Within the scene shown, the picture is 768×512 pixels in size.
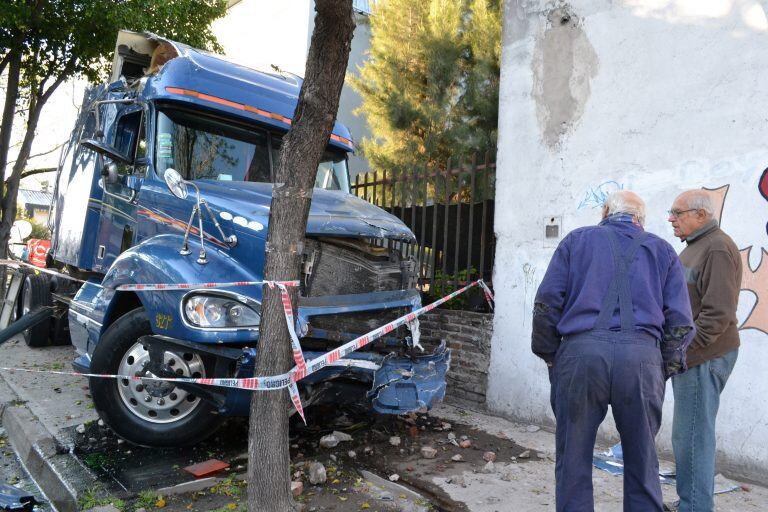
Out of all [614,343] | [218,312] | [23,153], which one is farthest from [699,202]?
[23,153]

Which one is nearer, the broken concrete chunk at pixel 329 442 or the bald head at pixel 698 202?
the bald head at pixel 698 202

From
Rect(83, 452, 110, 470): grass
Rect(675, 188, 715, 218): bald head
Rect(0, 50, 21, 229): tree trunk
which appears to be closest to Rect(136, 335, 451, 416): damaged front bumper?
Rect(83, 452, 110, 470): grass

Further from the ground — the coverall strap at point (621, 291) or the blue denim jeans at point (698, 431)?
the coverall strap at point (621, 291)

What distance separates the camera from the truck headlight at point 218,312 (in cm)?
390

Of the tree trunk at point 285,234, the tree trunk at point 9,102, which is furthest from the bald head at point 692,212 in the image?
the tree trunk at point 9,102

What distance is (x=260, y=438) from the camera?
3193mm

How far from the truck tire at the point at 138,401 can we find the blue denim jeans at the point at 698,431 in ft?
9.79

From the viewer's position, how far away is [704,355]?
3178 mm

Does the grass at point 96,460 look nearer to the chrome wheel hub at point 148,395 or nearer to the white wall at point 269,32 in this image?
the chrome wheel hub at point 148,395

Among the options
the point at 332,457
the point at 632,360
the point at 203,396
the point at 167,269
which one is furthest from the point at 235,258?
the point at 632,360

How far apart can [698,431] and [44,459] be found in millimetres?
4224

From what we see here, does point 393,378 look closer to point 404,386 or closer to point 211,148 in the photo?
point 404,386

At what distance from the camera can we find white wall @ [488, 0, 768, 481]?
436cm

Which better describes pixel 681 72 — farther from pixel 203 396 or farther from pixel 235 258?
pixel 203 396
